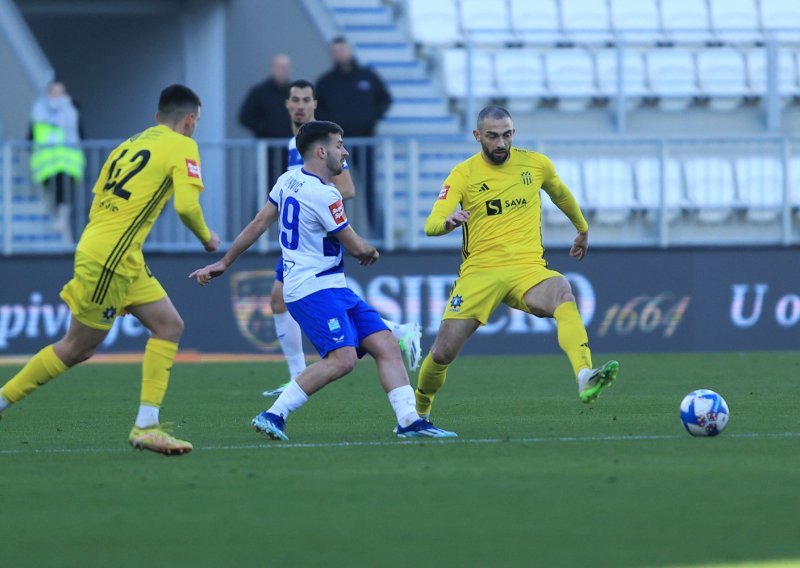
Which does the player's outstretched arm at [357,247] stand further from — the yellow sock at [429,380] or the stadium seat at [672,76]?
the stadium seat at [672,76]

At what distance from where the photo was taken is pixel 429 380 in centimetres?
1007

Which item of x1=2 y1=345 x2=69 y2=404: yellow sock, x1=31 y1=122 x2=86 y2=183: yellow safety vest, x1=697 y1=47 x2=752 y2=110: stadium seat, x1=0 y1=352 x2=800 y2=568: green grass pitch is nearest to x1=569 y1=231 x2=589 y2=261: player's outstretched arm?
x1=0 y1=352 x2=800 y2=568: green grass pitch

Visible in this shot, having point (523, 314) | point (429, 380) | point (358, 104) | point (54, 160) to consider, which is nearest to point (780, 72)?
point (523, 314)

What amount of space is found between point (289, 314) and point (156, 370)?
4.01 meters

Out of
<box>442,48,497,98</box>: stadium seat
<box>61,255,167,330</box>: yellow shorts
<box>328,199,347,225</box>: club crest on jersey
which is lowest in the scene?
<box>61,255,167,330</box>: yellow shorts

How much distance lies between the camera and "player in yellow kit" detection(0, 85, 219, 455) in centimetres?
856

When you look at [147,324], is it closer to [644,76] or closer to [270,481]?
[270,481]

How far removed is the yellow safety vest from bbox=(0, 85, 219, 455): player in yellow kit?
9.96 meters

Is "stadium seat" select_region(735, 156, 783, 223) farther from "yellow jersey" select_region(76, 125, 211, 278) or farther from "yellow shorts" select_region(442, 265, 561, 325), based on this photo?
"yellow jersey" select_region(76, 125, 211, 278)

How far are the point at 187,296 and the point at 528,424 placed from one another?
29.2 ft

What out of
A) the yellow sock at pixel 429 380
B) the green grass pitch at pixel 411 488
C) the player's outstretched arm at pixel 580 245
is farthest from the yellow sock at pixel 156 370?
the player's outstretched arm at pixel 580 245

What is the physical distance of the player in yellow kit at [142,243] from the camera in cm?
856

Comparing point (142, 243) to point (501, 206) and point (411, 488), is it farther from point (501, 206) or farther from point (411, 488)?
point (501, 206)

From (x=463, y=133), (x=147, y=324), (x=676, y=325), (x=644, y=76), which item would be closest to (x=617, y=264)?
(x=676, y=325)
